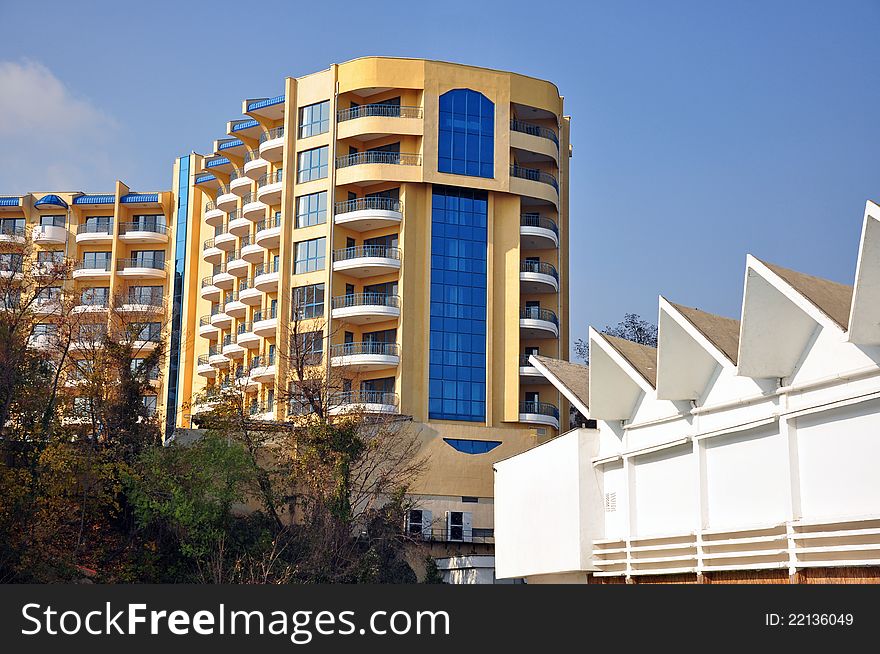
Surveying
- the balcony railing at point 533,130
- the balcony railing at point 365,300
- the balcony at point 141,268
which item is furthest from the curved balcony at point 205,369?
the balcony railing at point 533,130

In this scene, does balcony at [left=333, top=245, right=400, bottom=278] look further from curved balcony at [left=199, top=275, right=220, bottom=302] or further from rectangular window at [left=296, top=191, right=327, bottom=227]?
curved balcony at [left=199, top=275, right=220, bottom=302]

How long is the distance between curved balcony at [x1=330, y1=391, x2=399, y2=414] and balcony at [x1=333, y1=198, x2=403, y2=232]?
9.18 m

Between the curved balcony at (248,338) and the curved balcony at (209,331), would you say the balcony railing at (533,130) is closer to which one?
the curved balcony at (248,338)

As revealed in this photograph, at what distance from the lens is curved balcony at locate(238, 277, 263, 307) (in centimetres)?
6256

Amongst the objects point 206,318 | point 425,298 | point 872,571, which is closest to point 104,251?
point 206,318

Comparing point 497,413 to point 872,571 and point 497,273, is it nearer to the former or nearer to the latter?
point 497,273

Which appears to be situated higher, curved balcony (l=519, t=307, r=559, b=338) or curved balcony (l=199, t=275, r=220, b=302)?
curved balcony (l=199, t=275, r=220, b=302)

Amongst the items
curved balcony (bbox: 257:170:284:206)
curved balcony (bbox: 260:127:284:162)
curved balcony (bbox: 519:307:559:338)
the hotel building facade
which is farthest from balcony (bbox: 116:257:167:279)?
curved balcony (bbox: 519:307:559:338)

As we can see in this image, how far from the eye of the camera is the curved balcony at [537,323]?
57.8m

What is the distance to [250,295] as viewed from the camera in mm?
63031

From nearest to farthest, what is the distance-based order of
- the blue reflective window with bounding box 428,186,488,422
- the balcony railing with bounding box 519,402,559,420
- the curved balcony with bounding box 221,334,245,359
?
the blue reflective window with bounding box 428,186,488,422 < the balcony railing with bounding box 519,402,559,420 < the curved balcony with bounding box 221,334,245,359

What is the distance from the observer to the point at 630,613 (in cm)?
1357

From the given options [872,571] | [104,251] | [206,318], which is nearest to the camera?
[872,571]

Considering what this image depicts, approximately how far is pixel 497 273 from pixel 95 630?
4585 centimetres
